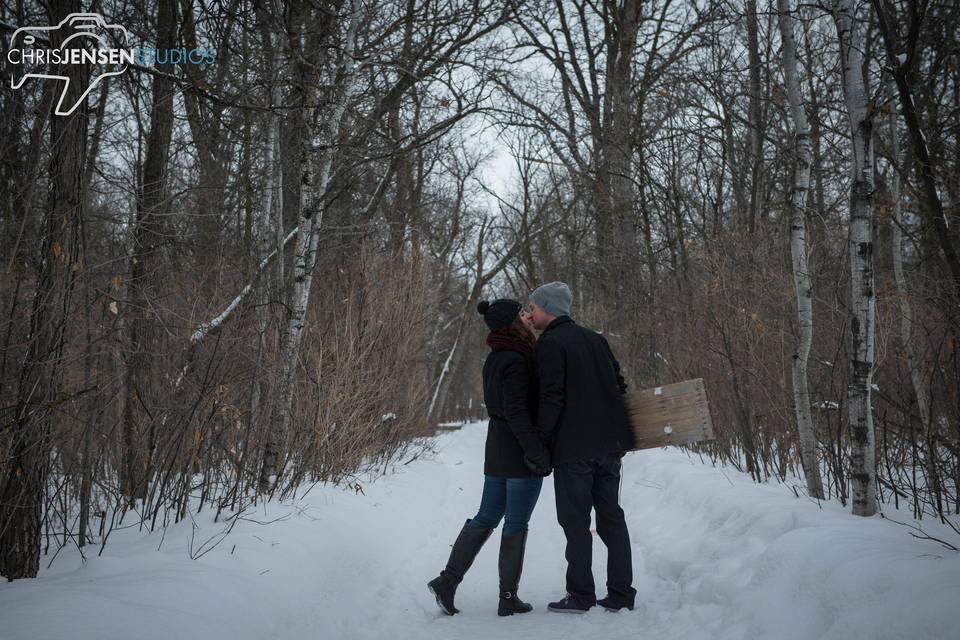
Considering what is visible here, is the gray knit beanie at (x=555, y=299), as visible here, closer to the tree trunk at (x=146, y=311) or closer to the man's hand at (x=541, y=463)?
the man's hand at (x=541, y=463)

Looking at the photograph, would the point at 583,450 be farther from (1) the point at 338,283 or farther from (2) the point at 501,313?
(1) the point at 338,283

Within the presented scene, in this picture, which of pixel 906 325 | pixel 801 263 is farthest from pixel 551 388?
pixel 906 325

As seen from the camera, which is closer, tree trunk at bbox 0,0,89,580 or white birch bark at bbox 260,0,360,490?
tree trunk at bbox 0,0,89,580

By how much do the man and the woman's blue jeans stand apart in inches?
7.4

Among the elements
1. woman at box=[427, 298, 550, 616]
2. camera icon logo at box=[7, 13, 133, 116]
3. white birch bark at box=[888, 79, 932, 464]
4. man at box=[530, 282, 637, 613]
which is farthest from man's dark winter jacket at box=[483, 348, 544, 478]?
white birch bark at box=[888, 79, 932, 464]

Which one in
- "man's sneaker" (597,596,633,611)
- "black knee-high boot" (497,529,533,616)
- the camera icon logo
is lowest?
"man's sneaker" (597,596,633,611)

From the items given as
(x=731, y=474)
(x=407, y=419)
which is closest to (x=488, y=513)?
(x=731, y=474)

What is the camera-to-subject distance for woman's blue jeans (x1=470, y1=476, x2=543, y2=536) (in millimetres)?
4293

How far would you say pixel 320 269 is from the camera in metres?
8.73

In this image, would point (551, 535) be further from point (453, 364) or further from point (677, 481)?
point (453, 364)

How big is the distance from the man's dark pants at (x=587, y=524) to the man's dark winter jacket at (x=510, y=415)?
27cm

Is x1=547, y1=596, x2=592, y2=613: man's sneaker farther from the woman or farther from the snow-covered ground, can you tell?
the woman

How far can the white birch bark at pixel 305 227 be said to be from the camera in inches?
241

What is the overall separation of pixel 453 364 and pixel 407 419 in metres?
11.3
